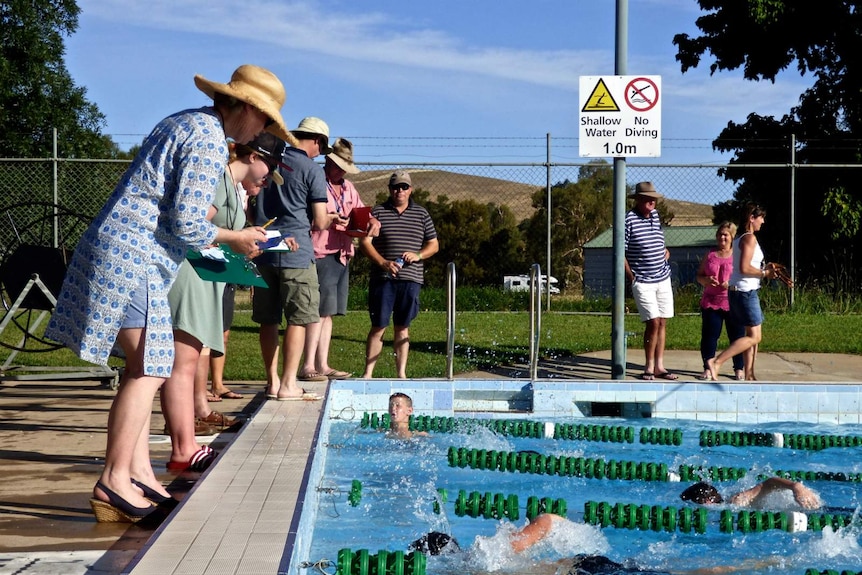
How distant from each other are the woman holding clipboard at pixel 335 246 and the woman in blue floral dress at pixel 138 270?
3679 mm

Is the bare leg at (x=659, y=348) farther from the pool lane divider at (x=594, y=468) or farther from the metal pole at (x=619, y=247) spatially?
the pool lane divider at (x=594, y=468)

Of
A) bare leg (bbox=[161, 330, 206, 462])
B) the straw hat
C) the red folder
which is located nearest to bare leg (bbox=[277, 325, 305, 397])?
the red folder

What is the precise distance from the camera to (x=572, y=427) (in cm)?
739

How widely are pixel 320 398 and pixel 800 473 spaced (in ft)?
10.2

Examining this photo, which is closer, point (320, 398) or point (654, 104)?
point (320, 398)

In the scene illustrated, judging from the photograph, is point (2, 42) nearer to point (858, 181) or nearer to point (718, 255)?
point (858, 181)

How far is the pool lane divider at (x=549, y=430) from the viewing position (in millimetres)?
7242

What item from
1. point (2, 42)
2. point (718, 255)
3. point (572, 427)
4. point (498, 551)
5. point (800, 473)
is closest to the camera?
point (498, 551)

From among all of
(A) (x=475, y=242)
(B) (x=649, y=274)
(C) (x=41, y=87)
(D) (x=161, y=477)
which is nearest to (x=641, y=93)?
(B) (x=649, y=274)

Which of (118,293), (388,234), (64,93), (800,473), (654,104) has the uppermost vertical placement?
(64,93)

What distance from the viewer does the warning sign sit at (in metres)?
8.77

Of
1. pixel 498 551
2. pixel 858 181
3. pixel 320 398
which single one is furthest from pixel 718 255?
pixel 858 181

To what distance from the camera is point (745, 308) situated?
9.09 metres

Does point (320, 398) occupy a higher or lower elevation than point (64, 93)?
lower
